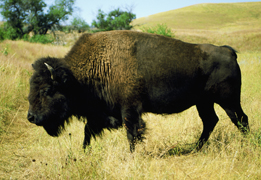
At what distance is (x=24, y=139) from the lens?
4426 millimetres

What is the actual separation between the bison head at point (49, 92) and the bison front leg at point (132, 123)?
0.99 metres

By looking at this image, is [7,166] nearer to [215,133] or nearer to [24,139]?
[24,139]

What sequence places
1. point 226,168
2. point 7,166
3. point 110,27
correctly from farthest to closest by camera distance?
1. point 110,27
2. point 7,166
3. point 226,168

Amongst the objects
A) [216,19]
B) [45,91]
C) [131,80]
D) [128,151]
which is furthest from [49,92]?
→ [216,19]

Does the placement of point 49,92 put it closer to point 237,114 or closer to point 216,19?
point 237,114

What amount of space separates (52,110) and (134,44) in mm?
1737

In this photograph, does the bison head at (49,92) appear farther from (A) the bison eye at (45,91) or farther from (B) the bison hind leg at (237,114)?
(B) the bison hind leg at (237,114)

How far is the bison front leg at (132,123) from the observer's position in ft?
10.8

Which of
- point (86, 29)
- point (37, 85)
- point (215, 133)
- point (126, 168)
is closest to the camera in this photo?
point (126, 168)

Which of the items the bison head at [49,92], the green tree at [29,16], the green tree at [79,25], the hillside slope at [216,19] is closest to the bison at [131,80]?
the bison head at [49,92]

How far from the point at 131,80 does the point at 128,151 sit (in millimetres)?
1172

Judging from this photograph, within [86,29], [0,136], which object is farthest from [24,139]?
[86,29]

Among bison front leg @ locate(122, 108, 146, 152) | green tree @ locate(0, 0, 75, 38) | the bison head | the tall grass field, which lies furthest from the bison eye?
green tree @ locate(0, 0, 75, 38)

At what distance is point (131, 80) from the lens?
327cm
